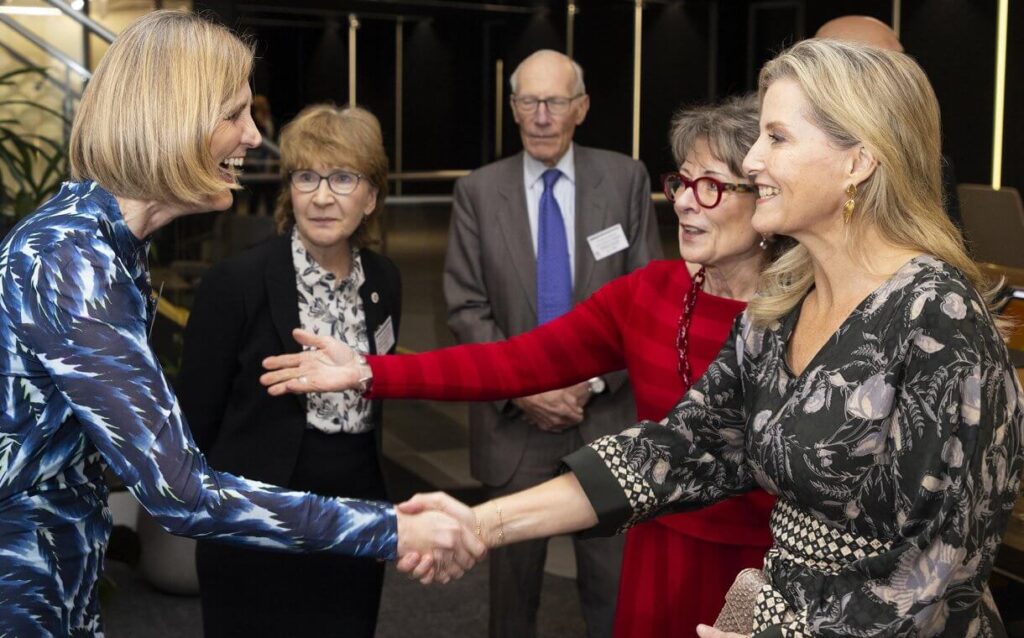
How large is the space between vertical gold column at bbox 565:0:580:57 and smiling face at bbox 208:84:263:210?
9957mm

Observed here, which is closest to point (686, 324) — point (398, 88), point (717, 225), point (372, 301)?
point (717, 225)

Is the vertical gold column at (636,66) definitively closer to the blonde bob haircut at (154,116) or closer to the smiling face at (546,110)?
the smiling face at (546,110)

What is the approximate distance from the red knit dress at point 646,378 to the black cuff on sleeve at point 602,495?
1.17 ft

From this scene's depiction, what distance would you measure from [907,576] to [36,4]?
14.2 ft

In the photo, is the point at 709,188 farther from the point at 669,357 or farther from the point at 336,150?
the point at 336,150

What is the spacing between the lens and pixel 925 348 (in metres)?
1.67

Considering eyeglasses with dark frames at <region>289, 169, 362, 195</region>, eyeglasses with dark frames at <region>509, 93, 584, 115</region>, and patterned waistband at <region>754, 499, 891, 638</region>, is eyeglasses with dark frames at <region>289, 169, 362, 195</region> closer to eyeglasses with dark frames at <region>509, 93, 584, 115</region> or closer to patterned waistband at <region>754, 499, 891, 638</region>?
eyeglasses with dark frames at <region>509, 93, 584, 115</region>

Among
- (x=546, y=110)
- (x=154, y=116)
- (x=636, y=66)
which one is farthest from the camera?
(x=636, y=66)

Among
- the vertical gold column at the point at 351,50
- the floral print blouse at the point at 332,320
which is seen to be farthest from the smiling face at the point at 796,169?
the vertical gold column at the point at 351,50

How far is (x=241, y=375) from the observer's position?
9.51 feet

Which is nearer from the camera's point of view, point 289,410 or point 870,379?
point 870,379

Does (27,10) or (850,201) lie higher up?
(27,10)

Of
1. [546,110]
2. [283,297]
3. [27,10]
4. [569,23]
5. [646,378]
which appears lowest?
[646,378]

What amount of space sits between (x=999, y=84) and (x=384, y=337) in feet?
25.6
